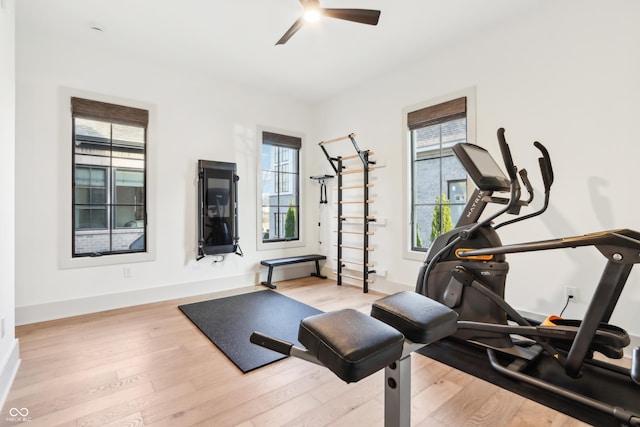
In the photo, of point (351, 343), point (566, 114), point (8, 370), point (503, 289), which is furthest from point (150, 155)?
point (566, 114)

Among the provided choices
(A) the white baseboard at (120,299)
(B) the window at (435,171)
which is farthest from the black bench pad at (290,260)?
(B) the window at (435,171)

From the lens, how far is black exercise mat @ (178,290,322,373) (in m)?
2.35

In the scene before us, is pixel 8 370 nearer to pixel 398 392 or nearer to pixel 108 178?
pixel 108 178

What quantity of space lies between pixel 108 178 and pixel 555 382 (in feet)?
14.7

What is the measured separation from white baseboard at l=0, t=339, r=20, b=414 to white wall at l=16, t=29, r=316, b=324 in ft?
3.66

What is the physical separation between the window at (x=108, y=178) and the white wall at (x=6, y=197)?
118cm

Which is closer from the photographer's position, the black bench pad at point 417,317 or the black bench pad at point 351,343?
the black bench pad at point 351,343

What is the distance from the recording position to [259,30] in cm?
316

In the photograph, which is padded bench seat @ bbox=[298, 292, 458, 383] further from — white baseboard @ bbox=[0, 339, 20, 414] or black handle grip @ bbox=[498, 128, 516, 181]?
white baseboard @ bbox=[0, 339, 20, 414]

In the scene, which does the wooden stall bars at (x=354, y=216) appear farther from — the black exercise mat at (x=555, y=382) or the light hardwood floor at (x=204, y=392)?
the light hardwood floor at (x=204, y=392)

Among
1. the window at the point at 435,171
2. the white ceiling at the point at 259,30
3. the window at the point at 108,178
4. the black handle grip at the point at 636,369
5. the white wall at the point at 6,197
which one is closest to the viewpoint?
the black handle grip at the point at 636,369

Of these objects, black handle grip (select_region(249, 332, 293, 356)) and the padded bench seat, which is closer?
the padded bench seat

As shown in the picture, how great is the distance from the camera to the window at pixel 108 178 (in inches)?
133

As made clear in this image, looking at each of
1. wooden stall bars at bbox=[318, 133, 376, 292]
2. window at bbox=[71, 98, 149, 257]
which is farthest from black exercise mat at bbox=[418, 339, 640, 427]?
window at bbox=[71, 98, 149, 257]
